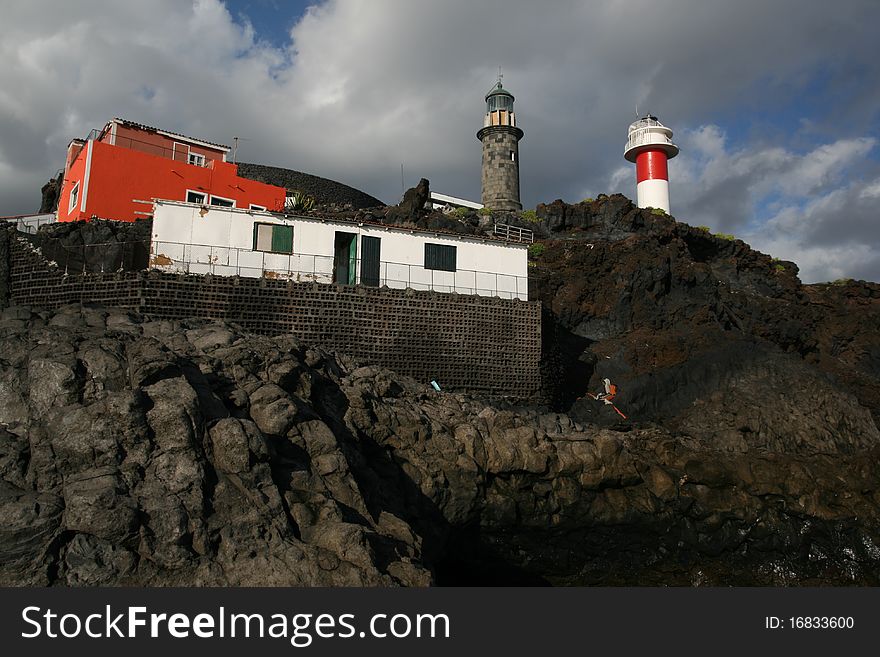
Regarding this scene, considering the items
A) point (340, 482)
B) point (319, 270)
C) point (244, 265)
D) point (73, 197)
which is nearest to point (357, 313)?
point (319, 270)

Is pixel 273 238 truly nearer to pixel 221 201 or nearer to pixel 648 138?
pixel 221 201

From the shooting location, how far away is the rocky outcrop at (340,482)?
30.1 ft

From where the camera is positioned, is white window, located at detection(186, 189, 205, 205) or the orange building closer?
the orange building

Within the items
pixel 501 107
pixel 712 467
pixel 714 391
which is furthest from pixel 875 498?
pixel 501 107

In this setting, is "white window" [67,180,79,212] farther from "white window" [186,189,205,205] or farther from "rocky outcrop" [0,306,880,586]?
"rocky outcrop" [0,306,880,586]

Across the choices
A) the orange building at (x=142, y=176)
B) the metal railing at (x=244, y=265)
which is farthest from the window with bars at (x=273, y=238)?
the orange building at (x=142, y=176)

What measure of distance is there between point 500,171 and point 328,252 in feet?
92.8

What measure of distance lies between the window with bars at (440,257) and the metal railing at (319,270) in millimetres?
220

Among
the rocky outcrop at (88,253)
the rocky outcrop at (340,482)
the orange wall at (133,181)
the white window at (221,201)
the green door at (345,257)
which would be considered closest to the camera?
the rocky outcrop at (340,482)

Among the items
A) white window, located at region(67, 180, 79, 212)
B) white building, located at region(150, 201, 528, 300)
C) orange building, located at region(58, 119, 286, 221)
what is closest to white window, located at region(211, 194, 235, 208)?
orange building, located at region(58, 119, 286, 221)

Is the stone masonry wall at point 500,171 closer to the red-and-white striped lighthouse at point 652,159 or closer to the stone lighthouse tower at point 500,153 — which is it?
the stone lighthouse tower at point 500,153

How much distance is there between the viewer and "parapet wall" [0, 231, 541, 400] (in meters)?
19.3

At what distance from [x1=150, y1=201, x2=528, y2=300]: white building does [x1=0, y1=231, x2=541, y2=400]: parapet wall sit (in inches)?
41.2

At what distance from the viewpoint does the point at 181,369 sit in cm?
1155
